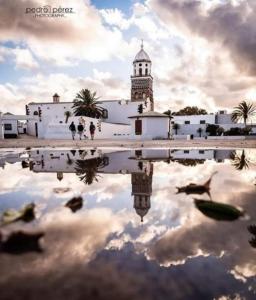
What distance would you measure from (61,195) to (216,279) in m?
3.62

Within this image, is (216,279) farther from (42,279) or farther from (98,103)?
(98,103)

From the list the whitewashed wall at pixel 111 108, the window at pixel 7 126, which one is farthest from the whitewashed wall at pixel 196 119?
the window at pixel 7 126

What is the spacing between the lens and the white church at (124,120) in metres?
35.1

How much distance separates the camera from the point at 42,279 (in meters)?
2.21

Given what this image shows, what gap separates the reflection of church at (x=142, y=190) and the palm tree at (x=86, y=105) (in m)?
40.3

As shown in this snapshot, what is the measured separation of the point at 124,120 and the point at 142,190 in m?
43.4

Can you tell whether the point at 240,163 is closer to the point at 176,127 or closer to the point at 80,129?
the point at 80,129

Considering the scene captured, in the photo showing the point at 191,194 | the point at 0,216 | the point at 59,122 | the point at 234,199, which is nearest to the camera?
the point at 0,216

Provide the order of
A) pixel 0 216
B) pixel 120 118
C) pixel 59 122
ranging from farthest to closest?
1. pixel 120 118
2. pixel 59 122
3. pixel 0 216

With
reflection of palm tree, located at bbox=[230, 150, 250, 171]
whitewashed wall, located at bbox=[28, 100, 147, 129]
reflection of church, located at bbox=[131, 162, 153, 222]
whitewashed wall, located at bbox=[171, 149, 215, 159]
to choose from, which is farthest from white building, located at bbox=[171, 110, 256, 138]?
reflection of church, located at bbox=[131, 162, 153, 222]

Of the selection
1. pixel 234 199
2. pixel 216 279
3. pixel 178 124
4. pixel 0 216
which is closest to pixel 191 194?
pixel 234 199

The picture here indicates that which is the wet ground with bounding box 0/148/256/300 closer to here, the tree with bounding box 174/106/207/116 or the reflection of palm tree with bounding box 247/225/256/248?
the reflection of palm tree with bounding box 247/225/256/248

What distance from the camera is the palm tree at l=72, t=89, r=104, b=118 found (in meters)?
47.0

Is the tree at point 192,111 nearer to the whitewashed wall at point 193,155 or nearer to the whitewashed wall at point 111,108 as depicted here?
the whitewashed wall at point 111,108
